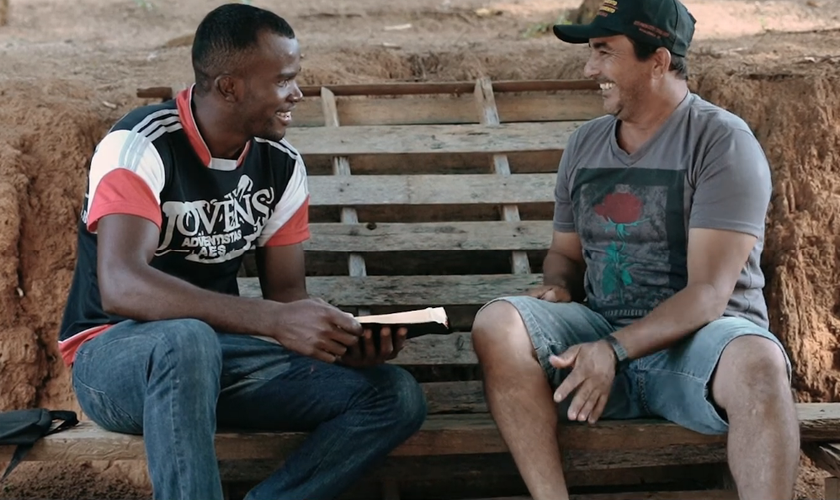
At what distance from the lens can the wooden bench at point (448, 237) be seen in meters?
3.62

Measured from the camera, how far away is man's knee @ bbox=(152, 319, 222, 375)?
2494mm

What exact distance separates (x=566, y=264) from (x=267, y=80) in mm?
1117

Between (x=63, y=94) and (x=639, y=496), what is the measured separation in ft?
9.66

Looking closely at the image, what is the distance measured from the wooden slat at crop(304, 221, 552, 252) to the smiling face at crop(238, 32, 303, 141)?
41.1 inches

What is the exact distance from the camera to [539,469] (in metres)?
2.77

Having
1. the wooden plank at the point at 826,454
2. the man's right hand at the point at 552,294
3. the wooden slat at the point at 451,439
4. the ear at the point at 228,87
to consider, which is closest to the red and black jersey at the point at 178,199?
the ear at the point at 228,87

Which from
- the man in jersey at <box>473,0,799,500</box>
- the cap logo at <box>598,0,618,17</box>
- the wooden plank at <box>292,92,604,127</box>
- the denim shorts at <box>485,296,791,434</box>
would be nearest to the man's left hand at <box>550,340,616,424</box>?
the man in jersey at <box>473,0,799,500</box>

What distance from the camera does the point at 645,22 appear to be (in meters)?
2.97

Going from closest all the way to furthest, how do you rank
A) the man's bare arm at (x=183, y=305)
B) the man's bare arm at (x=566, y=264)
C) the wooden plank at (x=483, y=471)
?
the man's bare arm at (x=183, y=305)
the man's bare arm at (x=566, y=264)
the wooden plank at (x=483, y=471)

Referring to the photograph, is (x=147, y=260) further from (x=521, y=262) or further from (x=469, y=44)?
(x=469, y=44)

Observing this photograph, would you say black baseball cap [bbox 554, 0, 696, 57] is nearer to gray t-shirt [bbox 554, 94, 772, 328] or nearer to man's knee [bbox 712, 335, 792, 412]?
gray t-shirt [bbox 554, 94, 772, 328]

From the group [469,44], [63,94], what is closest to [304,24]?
[469,44]

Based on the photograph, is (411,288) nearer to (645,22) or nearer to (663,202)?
(663,202)

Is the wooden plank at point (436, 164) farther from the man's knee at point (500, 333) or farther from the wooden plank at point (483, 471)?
the man's knee at point (500, 333)
